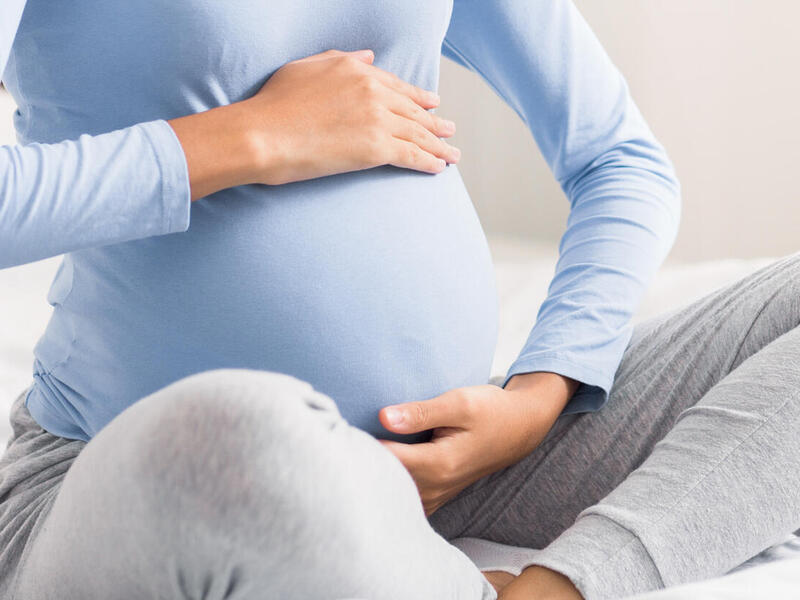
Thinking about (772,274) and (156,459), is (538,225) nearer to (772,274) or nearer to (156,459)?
(772,274)

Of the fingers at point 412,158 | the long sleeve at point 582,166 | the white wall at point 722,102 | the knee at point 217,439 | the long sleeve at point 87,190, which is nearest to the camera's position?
the knee at point 217,439

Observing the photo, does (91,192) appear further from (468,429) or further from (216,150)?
(468,429)

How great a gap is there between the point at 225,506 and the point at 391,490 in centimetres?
11

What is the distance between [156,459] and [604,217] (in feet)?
2.03

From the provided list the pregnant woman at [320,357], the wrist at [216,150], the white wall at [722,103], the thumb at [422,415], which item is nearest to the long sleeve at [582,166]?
the pregnant woman at [320,357]

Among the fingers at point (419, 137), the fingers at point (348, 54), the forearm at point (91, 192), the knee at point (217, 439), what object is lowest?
the knee at point (217, 439)

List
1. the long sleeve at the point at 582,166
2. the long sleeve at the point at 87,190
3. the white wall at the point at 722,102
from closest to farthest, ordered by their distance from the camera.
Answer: the long sleeve at the point at 87,190 → the long sleeve at the point at 582,166 → the white wall at the point at 722,102

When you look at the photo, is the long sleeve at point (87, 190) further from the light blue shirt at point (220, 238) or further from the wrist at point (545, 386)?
the wrist at point (545, 386)

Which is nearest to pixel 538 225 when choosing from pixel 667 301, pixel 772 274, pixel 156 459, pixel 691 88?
pixel 691 88

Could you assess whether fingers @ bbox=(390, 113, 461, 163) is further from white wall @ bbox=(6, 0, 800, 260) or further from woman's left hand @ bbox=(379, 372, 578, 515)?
white wall @ bbox=(6, 0, 800, 260)

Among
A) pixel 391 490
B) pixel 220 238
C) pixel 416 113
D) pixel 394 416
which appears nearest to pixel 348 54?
pixel 416 113

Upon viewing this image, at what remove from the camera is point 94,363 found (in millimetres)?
746

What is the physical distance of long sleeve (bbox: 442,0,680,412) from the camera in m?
0.87

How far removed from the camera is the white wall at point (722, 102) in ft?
7.52
